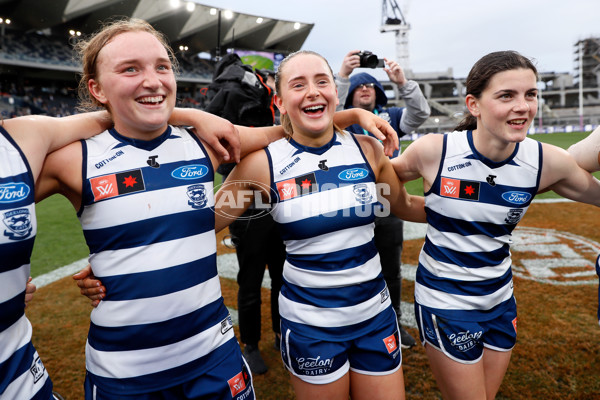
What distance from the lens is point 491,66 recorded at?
180 cm

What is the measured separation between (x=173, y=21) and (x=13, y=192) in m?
36.4

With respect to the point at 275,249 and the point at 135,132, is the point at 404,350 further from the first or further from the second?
the point at 135,132

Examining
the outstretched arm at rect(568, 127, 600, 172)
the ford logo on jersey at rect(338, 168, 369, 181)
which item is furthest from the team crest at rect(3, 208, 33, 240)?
the outstretched arm at rect(568, 127, 600, 172)

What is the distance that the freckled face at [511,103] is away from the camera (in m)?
1.74

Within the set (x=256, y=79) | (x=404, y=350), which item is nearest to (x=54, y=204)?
(x=256, y=79)

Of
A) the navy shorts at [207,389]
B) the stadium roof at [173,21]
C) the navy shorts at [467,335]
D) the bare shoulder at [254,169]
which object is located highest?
the stadium roof at [173,21]

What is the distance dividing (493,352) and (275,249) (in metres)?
1.69

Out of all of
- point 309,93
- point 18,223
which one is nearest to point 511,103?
point 309,93

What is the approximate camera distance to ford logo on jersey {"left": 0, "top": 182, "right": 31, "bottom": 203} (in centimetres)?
124

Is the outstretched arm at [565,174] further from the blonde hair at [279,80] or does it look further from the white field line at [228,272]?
the white field line at [228,272]

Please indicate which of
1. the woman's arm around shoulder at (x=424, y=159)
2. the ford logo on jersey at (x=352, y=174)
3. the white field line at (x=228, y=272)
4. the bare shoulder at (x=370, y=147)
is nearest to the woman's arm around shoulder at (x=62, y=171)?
the ford logo on jersey at (x=352, y=174)

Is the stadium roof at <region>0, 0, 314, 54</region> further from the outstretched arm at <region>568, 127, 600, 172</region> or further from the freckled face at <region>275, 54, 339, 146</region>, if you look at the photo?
the outstretched arm at <region>568, 127, 600, 172</region>

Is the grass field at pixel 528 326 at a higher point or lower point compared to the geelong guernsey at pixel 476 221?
lower

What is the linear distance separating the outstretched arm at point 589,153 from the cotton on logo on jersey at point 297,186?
1.27 meters
